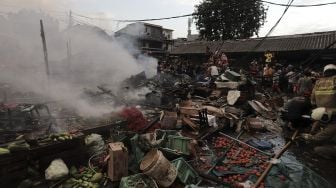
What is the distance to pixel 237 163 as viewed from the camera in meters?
5.82

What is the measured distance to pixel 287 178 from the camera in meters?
5.10

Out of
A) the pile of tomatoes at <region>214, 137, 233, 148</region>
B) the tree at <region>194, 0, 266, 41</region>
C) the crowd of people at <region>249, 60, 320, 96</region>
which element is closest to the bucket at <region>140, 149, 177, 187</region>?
the pile of tomatoes at <region>214, 137, 233, 148</region>

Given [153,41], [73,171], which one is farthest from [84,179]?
[153,41]

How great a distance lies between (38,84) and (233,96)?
1082 centimetres

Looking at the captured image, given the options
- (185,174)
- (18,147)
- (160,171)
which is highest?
(18,147)

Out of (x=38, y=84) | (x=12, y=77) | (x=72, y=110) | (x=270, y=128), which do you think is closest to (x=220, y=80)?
(x=270, y=128)

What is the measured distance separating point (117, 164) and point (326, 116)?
17.0 feet

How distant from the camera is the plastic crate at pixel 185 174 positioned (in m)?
4.96

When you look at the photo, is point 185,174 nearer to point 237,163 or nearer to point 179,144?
point 179,144

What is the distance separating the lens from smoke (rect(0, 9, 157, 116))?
46.5ft

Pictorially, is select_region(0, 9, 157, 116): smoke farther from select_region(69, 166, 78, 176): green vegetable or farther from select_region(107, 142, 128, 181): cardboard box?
select_region(107, 142, 128, 181): cardboard box

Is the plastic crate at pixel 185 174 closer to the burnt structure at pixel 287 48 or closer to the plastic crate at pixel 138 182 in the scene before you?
the plastic crate at pixel 138 182

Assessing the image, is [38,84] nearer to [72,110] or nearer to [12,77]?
[12,77]

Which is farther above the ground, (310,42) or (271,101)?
(310,42)
